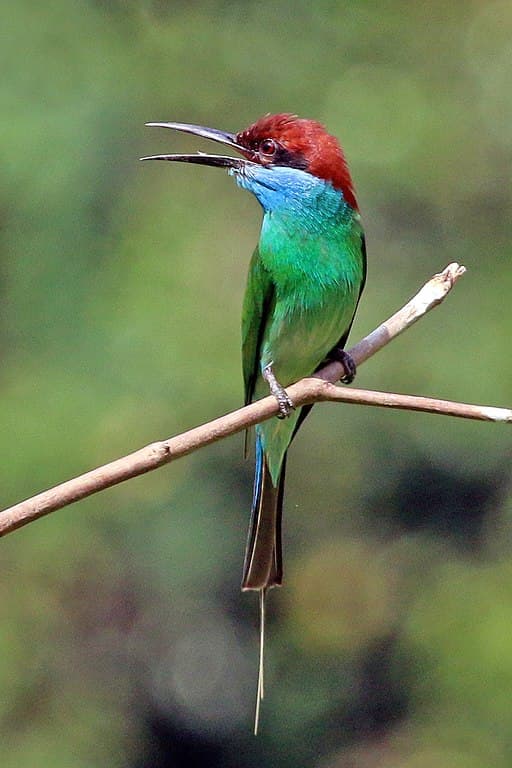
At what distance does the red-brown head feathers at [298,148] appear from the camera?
250 cm

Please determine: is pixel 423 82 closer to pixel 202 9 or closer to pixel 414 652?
pixel 202 9

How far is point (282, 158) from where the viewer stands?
2518 millimetres

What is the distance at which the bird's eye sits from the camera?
2.53 m

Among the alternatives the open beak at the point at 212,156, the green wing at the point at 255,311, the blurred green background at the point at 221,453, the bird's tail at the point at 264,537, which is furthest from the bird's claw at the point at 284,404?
the blurred green background at the point at 221,453

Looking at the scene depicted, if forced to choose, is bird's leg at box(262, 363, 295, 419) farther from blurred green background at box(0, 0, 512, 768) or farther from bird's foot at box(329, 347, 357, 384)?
blurred green background at box(0, 0, 512, 768)

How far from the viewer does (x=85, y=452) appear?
4.05 m

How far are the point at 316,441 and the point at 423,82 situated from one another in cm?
180

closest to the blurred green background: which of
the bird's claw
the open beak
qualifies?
the open beak

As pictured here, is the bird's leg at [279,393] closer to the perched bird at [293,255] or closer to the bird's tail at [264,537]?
the perched bird at [293,255]

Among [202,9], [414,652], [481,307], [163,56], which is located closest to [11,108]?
[163,56]

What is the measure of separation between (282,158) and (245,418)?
101cm

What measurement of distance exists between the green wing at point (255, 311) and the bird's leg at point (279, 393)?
0.10 m

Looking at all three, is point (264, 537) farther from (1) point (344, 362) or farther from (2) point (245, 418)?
(2) point (245, 418)

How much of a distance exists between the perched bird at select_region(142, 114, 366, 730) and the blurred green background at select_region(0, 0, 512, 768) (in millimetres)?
1529
